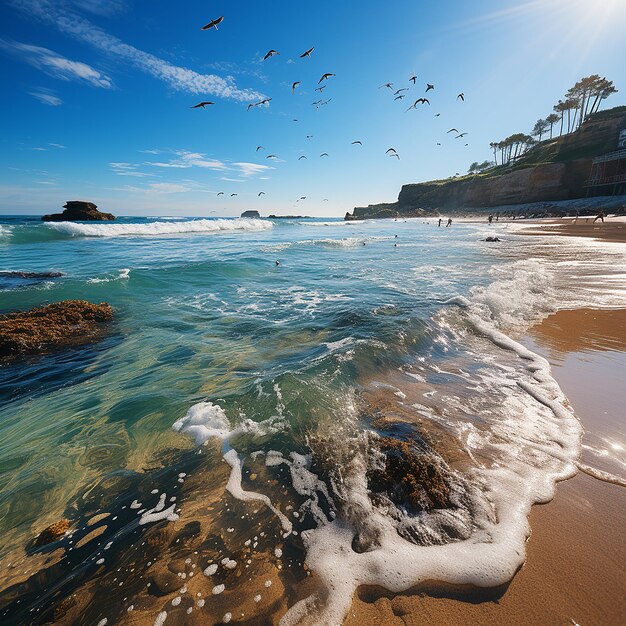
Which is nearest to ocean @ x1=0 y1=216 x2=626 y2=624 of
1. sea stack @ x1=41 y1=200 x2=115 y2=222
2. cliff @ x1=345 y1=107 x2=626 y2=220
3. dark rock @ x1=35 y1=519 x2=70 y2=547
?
dark rock @ x1=35 y1=519 x2=70 y2=547

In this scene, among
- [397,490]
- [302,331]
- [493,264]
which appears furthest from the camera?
[493,264]

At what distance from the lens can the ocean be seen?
Answer: 96.7 inches

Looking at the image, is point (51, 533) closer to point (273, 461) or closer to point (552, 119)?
point (273, 461)

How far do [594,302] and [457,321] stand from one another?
546cm

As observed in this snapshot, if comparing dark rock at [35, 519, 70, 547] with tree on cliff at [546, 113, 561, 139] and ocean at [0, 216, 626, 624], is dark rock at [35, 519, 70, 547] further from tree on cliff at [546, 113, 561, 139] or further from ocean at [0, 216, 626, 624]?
tree on cliff at [546, 113, 561, 139]

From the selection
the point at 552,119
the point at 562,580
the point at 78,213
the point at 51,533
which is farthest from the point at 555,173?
the point at 78,213

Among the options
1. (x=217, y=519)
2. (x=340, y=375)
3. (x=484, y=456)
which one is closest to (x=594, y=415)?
(x=484, y=456)

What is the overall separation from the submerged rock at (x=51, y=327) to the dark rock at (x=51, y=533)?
19.8ft

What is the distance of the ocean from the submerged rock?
0.58 m

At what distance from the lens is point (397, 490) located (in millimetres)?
3172

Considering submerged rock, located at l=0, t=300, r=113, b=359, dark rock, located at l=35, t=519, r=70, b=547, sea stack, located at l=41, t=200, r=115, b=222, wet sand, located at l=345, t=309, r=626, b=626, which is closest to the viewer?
wet sand, located at l=345, t=309, r=626, b=626

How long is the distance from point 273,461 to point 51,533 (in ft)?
7.85

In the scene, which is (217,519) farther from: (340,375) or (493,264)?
(493,264)

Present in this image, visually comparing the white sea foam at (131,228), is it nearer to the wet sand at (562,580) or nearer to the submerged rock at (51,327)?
the submerged rock at (51,327)
